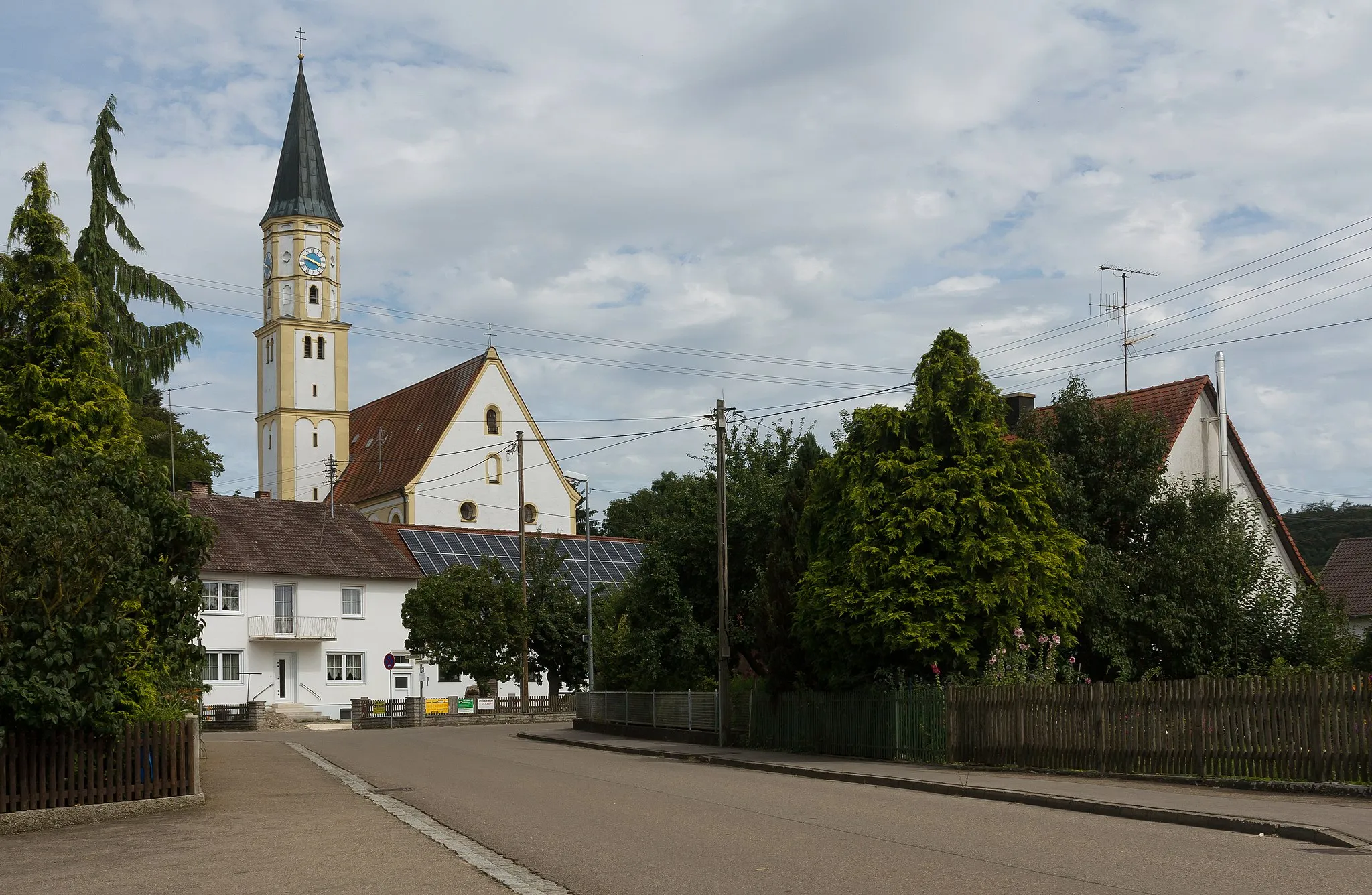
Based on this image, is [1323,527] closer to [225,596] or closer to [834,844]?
[225,596]

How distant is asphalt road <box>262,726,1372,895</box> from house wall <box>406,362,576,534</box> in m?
58.6

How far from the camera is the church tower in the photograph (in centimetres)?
8650

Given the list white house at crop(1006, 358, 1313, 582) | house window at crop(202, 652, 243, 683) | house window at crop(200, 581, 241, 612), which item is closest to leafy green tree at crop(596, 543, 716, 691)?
white house at crop(1006, 358, 1313, 582)

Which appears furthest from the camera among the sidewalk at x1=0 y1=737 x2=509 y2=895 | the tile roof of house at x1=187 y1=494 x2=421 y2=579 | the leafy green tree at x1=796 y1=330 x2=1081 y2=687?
the tile roof of house at x1=187 y1=494 x2=421 y2=579

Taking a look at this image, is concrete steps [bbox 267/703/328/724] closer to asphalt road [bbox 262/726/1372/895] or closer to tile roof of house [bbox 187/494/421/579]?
tile roof of house [bbox 187/494/421/579]

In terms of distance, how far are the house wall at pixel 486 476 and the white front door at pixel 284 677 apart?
18.6 m

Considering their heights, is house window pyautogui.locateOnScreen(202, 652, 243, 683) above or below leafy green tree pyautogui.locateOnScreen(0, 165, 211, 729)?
below

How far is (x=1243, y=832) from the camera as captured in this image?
1341 centimetres

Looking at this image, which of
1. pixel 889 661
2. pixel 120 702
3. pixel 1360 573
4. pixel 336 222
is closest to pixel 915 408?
pixel 889 661

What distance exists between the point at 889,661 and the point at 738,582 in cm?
1011

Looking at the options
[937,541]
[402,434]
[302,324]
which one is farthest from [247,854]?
[302,324]

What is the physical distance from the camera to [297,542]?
6200 centimetres

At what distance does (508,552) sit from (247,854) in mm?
57803

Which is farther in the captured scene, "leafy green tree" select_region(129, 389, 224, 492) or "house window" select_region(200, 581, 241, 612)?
"leafy green tree" select_region(129, 389, 224, 492)
